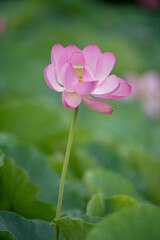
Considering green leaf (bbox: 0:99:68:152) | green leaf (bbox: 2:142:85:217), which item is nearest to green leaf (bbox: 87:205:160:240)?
green leaf (bbox: 2:142:85:217)

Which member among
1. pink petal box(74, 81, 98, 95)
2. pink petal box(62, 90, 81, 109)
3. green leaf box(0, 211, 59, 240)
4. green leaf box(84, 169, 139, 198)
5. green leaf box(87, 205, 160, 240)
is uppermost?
pink petal box(74, 81, 98, 95)

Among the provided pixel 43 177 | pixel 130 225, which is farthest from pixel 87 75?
pixel 43 177

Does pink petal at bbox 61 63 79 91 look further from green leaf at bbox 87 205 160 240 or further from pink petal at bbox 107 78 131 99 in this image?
green leaf at bbox 87 205 160 240

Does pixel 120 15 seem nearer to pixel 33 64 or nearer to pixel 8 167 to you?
pixel 33 64

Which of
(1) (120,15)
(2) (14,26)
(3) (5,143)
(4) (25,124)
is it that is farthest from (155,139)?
(1) (120,15)

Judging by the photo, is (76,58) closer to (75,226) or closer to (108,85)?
(108,85)

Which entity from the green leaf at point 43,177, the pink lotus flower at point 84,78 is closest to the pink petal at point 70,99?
the pink lotus flower at point 84,78

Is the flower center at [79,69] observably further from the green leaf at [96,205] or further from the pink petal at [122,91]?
the green leaf at [96,205]
